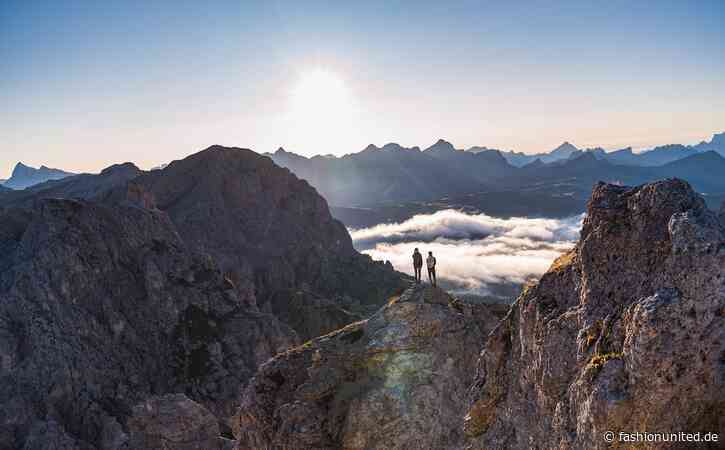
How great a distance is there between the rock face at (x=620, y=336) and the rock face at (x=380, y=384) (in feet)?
35.8

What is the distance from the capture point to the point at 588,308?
14539 millimetres

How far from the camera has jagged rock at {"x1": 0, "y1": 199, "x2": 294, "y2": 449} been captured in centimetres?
7462

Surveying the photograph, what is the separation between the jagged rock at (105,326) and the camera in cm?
7462

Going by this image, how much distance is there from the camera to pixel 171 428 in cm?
5256

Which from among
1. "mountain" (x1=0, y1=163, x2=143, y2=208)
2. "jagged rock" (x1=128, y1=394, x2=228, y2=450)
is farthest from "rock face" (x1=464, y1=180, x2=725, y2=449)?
"mountain" (x1=0, y1=163, x2=143, y2=208)

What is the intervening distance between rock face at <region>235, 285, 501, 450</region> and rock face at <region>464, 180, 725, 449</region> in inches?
430

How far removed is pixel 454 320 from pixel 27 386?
7879 cm

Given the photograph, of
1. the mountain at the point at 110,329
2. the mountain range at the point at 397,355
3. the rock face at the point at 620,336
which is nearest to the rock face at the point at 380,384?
the mountain range at the point at 397,355

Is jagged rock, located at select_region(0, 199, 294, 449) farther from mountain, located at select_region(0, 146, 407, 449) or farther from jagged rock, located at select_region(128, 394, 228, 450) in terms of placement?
jagged rock, located at select_region(128, 394, 228, 450)

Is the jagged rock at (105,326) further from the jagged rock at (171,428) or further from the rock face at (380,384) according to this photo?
the rock face at (380,384)

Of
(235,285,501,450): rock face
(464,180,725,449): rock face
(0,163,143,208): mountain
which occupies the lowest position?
(235,285,501,450): rock face

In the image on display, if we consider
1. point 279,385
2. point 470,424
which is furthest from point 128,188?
point 470,424

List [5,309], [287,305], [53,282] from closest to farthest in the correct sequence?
[5,309] → [53,282] → [287,305]

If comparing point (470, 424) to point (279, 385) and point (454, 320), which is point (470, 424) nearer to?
point (454, 320)
